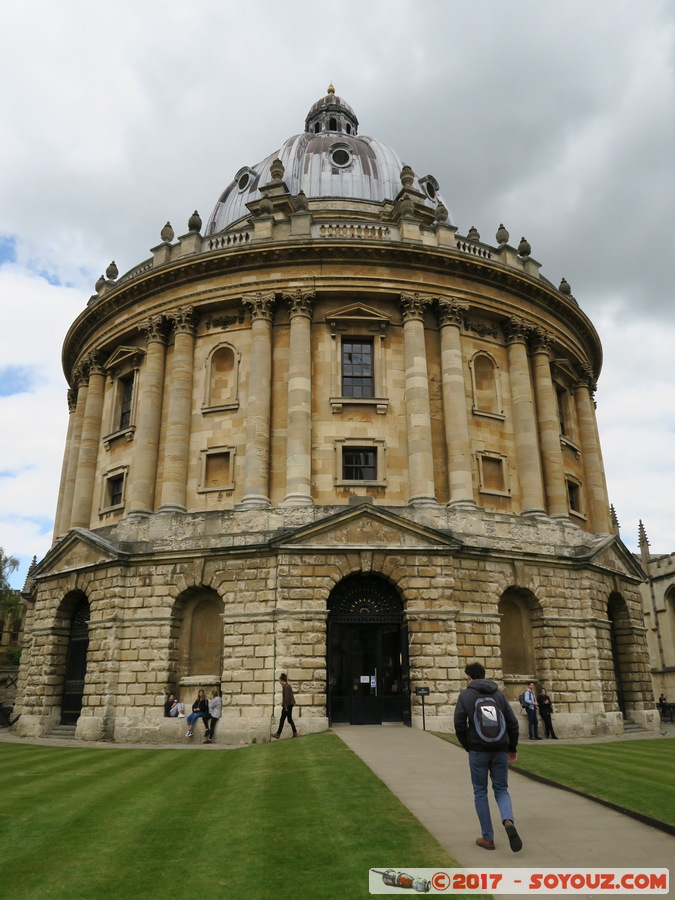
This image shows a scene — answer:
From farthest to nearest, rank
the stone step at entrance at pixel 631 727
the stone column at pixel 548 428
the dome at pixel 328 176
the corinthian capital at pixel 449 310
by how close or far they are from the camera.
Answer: the dome at pixel 328 176
the stone column at pixel 548 428
the corinthian capital at pixel 449 310
the stone step at entrance at pixel 631 727

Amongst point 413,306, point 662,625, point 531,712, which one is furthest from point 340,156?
point 662,625

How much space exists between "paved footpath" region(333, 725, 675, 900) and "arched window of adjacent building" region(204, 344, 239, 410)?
18.0 meters

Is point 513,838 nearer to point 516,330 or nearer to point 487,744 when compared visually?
point 487,744

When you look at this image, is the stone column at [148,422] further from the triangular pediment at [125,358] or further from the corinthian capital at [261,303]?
the corinthian capital at [261,303]

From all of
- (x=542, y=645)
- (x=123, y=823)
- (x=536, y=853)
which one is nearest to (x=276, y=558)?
(x=542, y=645)

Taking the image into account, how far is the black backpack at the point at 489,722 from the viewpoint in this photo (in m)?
7.82

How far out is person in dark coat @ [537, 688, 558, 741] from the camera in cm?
2433

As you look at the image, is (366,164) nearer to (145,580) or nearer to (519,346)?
(519,346)

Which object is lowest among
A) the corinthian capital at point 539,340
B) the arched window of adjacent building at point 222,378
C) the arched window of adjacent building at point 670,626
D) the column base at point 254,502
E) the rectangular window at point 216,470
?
the arched window of adjacent building at point 670,626

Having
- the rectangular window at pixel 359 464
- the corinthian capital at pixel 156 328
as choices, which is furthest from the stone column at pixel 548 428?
the corinthian capital at pixel 156 328

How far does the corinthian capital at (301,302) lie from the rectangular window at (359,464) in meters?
6.06

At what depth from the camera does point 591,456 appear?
115 feet

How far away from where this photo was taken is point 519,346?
103 ft

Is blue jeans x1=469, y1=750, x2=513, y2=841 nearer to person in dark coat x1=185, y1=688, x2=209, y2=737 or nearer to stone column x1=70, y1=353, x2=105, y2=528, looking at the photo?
person in dark coat x1=185, y1=688, x2=209, y2=737
